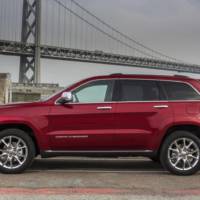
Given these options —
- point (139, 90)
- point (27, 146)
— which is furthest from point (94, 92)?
point (27, 146)

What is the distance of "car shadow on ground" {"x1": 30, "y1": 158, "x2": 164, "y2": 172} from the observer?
896 centimetres

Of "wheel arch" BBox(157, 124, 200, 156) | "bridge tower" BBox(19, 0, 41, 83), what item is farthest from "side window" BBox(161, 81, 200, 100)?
"bridge tower" BBox(19, 0, 41, 83)

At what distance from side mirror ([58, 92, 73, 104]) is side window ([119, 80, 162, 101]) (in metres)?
0.80

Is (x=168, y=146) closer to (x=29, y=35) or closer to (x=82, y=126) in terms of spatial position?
(x=82, y=126)

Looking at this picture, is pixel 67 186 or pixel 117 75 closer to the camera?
pixel 67 186

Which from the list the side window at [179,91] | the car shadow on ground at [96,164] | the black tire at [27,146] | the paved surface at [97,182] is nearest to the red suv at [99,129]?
the black tire at [27,146]

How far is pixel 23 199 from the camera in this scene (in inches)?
248

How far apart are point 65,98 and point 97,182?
1458 mm

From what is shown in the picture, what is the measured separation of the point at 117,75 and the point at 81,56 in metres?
82.8

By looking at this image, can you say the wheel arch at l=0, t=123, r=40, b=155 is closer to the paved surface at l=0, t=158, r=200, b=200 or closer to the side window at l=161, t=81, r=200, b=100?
the paved surface at l=0, t=158, r=200, b=200

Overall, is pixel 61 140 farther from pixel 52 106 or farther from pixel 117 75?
pixel 117 75

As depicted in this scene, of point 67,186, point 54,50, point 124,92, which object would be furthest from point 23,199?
point 54,50

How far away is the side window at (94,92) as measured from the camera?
852cm

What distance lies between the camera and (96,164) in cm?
948
